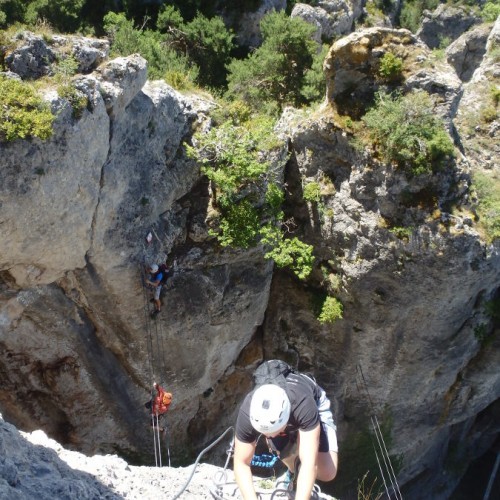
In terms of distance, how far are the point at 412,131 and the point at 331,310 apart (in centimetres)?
525

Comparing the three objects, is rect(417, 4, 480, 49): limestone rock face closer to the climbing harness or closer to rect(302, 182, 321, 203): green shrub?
rect(302, 182, 321, 203): green shrub

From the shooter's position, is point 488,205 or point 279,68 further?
point 279,68

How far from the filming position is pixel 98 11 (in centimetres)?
1716

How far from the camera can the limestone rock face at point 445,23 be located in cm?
2705

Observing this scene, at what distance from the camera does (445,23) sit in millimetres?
27250

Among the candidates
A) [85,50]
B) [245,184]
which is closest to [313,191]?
[245,184]

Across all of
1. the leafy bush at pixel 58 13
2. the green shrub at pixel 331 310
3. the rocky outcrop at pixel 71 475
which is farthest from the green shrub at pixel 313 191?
the leafy bush at pixel 58 13

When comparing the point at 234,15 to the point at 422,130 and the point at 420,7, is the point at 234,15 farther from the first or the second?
the point at 420,7

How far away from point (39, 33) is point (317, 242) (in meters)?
7.91

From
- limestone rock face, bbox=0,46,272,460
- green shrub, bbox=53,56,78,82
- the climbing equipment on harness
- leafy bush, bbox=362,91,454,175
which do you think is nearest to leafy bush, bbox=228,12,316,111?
limestone rock face, bbox=0,46,272,460

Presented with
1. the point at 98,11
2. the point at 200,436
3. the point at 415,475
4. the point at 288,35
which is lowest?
the point at 415,475

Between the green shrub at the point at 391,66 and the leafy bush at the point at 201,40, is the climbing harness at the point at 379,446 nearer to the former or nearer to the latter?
the green shrub at the point at 391,66

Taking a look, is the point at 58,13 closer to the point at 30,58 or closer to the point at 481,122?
the point at 30,58


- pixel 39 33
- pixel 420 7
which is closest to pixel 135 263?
pixel 39 33
